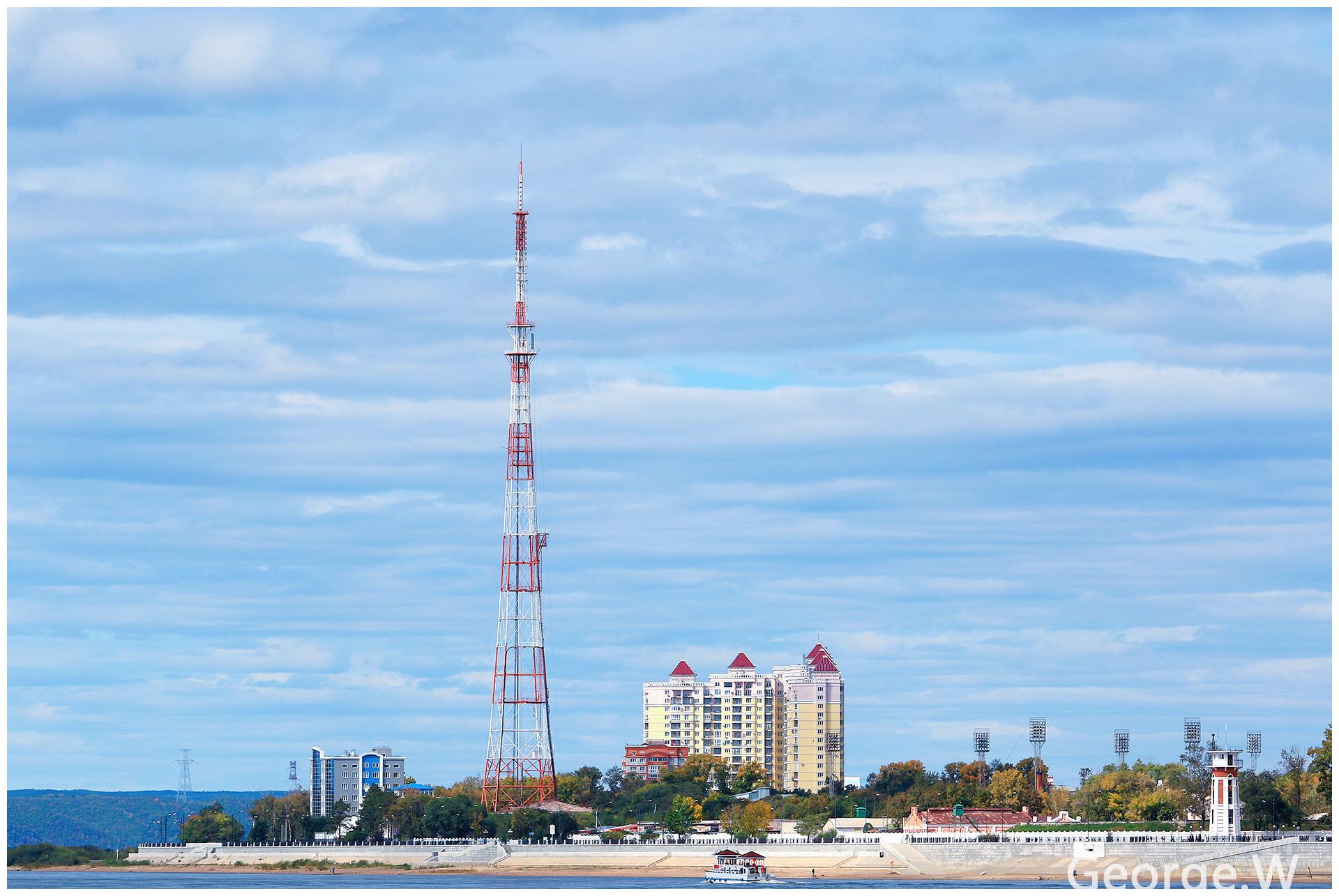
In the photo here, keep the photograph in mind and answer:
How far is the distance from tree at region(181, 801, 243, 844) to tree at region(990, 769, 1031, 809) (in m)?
61.9

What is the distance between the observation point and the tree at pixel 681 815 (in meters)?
160

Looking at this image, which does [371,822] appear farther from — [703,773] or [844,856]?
[844,856]

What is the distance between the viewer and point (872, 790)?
190750 mm

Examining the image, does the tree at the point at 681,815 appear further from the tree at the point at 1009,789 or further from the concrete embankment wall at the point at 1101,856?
the concrete embankment wall at the point at 1101,856

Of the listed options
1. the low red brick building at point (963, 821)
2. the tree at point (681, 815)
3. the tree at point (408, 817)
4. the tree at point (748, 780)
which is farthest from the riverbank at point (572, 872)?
the tree at point (748, 780)

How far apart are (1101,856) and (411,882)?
4305 centimetres

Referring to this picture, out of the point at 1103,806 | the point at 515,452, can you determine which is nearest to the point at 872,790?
the point at 1103,806

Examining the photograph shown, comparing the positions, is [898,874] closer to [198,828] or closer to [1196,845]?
[1196,845]

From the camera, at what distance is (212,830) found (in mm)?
171625

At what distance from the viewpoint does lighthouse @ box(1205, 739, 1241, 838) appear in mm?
132625

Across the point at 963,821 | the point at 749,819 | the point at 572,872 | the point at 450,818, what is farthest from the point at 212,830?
the point at 963,821

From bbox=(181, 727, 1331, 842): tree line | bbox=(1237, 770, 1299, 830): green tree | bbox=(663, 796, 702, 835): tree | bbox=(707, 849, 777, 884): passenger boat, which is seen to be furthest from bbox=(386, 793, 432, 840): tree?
bbox=(1237, 770, 1299, 830): green tree

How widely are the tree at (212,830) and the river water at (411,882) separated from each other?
67.3 feet

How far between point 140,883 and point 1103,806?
2804 inches
